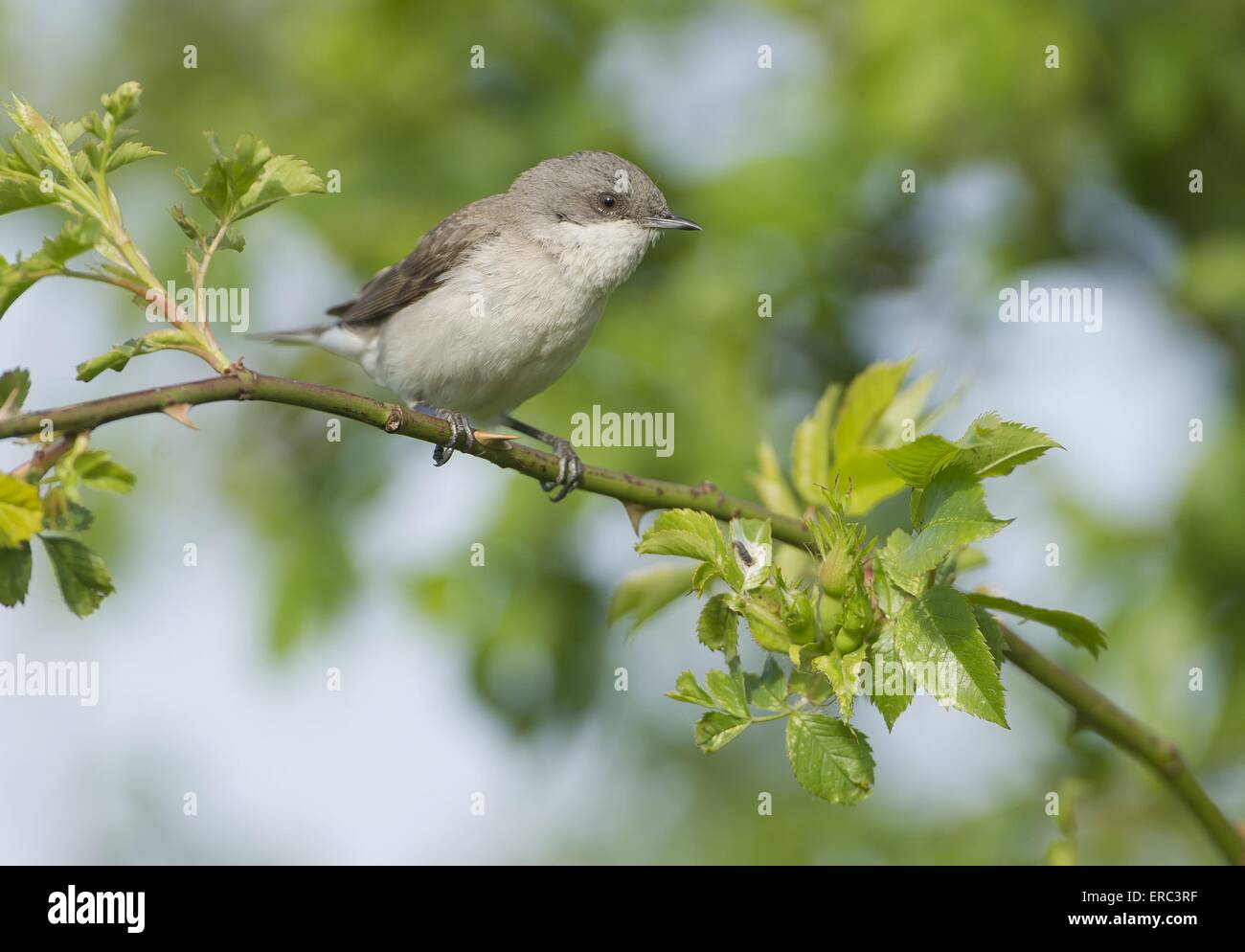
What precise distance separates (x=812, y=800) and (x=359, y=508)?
3.66m

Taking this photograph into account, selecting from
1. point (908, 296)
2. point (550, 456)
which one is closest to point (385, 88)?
point (908, 296)

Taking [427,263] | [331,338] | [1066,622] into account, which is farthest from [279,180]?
[331,338]

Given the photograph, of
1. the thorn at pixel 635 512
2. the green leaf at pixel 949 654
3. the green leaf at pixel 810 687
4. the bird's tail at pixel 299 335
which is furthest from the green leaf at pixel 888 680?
the bird's tail at pixel 299 335

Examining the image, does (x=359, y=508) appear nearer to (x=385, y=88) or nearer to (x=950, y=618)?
(x=385, y=88)

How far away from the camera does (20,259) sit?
2.22 m

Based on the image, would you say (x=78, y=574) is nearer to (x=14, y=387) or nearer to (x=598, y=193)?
(x=14, y=387)

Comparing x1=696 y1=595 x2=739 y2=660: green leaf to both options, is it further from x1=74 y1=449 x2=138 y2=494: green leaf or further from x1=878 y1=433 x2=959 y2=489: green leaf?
x1=74 y1=449 x2=138 y2=494: green leaf

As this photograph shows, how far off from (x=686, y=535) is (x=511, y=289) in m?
3.18

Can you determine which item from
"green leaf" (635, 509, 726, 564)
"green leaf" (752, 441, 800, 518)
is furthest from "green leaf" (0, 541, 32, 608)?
"green leaf" (752, 441, 800, 518)

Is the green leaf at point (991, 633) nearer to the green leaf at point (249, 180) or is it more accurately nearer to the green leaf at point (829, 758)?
the green leaf at point (829, 758)

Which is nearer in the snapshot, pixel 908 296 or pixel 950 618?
pixel 950 618

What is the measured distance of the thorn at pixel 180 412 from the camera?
2.27 metres

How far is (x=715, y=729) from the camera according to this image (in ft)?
8.10

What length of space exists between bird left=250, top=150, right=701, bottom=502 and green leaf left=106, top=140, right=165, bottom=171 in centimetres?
253
